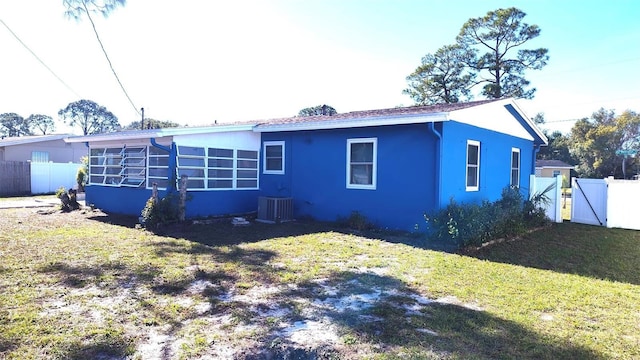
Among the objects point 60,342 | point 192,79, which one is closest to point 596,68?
point 192,79

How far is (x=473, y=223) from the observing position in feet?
25.1

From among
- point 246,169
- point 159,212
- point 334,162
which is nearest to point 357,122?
point 334,162

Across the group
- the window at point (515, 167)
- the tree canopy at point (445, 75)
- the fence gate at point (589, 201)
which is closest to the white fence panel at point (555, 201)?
the fence gate at point (589, 201)

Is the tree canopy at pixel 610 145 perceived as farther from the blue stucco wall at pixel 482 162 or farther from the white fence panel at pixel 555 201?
the white fence panel at pixel 555 201

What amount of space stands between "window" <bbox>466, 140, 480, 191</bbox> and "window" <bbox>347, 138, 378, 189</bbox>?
2.40m

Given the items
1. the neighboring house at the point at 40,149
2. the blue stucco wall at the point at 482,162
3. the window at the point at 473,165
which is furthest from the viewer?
the neighboring house at the point at 40,149

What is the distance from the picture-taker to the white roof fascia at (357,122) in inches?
331

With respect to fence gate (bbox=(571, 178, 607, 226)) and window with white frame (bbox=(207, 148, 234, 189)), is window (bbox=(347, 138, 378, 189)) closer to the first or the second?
window with white frame (bbox=(207, 148, 234, 189))

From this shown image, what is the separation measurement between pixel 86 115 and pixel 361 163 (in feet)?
222

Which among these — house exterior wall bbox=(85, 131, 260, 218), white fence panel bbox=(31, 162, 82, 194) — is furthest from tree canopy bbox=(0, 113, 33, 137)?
house exterior wall bbox=(85, 131, 260, 218)

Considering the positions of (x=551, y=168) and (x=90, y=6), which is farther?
(x=551, y=168)

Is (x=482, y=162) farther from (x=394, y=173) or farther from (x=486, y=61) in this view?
(x=486, y=61)

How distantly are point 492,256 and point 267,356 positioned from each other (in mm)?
5369

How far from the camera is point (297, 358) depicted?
10.3ft
